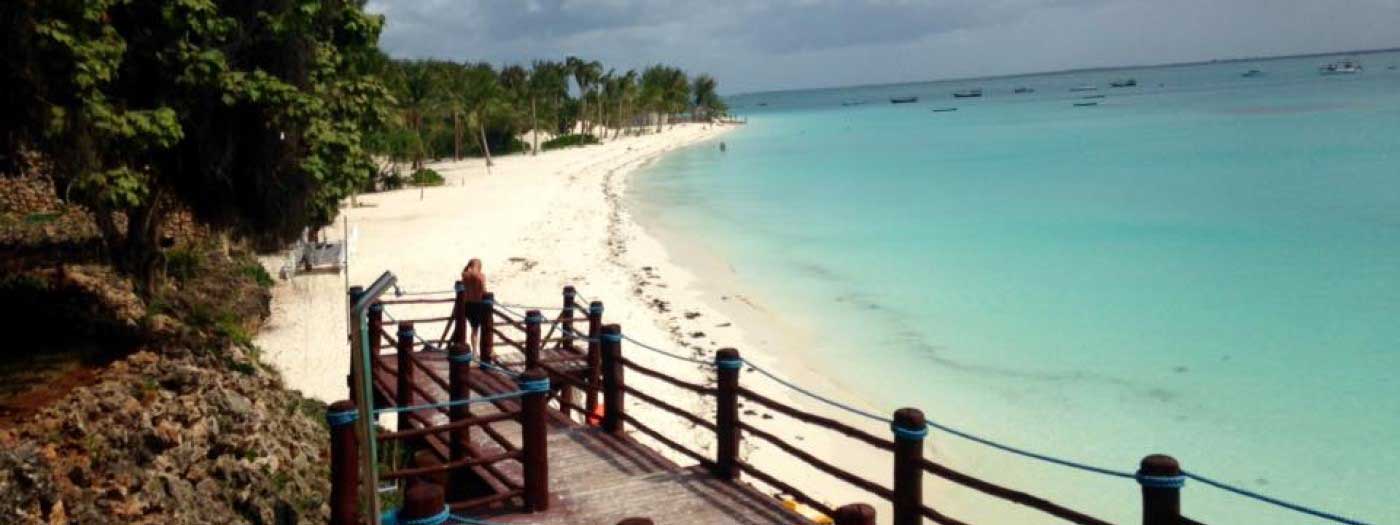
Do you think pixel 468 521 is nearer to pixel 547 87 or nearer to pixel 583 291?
pixel 583 291

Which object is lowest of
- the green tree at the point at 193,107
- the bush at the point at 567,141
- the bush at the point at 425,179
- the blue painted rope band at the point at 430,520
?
the blue painted rope band at the point at 430,520

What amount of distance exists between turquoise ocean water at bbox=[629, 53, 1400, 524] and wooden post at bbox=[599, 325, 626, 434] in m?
5.39

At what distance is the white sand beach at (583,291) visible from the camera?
45.5 ft

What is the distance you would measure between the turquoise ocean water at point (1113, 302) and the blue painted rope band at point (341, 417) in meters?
8.10

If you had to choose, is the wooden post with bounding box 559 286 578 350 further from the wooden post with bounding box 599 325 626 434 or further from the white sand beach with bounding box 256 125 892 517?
the wooden post with bounding box 599 325 626 434

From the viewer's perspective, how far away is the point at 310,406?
481 inches

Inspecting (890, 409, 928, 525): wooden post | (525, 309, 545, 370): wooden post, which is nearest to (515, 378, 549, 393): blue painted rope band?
(890, 409, 928, 525): wooden post

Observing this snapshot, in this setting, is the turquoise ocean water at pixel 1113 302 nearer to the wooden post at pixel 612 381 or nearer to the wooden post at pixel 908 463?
the wooden post at pixel 612 381

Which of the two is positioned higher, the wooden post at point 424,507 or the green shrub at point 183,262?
the green shrub at point 183,262

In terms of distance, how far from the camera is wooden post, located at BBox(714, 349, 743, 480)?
695 centimetres

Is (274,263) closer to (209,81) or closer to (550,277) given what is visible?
(550,277)

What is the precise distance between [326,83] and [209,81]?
2048mm

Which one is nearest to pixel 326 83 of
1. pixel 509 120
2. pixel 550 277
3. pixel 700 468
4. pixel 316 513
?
pixel 316 513

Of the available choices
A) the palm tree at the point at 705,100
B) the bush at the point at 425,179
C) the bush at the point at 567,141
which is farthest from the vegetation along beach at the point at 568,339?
the palm tree at the point at 705,100
